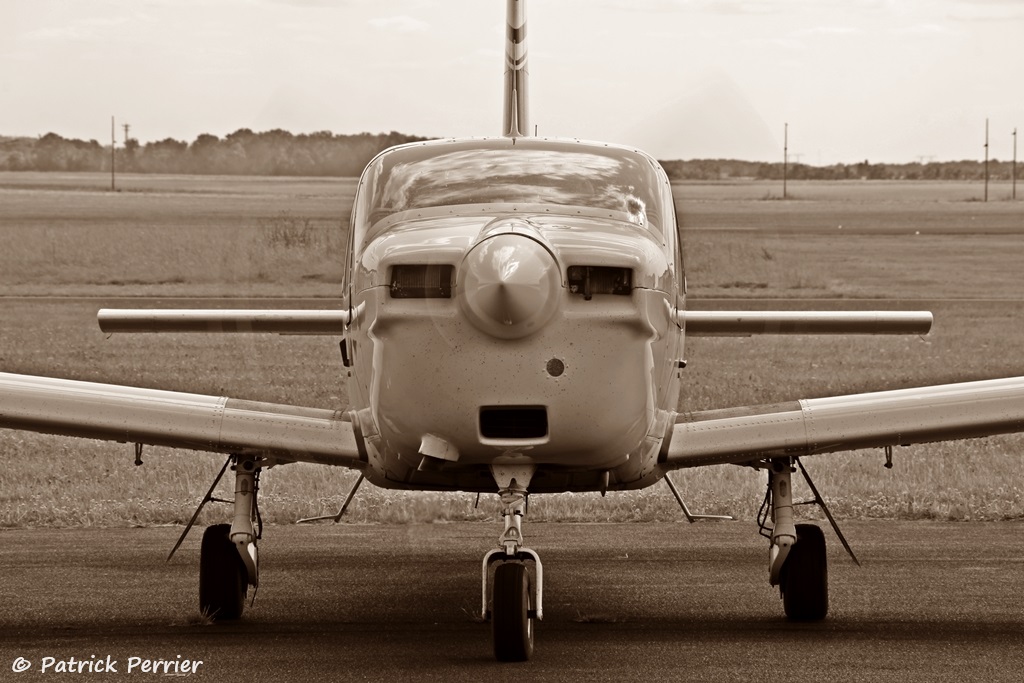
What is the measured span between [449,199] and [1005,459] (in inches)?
309

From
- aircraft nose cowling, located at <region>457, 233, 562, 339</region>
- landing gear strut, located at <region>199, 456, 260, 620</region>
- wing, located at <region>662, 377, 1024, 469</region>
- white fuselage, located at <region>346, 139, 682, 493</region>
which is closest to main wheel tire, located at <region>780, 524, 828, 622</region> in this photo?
wing, located at <region>662, 377, 1024, 469</region>

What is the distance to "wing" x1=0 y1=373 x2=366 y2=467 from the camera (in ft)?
23.7

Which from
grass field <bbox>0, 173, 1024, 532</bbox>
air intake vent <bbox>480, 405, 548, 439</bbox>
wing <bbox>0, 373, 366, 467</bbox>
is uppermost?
air intake vent <bbox>480, 405, 548, 439</bbox>

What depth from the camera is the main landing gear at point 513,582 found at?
5969mm

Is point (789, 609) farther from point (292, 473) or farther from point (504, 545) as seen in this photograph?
point (292, 473)

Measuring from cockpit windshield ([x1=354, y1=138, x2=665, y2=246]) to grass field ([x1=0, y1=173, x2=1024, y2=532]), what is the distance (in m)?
4.03

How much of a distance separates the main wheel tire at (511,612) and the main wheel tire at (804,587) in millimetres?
1684

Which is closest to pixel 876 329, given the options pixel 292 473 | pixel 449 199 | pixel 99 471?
pixel 449 199

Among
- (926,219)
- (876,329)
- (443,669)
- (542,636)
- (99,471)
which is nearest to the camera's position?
(443,669)

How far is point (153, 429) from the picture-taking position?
731 cm

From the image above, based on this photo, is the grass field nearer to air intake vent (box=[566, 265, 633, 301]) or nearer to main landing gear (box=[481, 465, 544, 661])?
main landing gear (box=[481, 465, 544, 661])

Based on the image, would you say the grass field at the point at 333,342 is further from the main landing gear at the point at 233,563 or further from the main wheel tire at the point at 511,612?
the main wheel tire at the point at 511,612

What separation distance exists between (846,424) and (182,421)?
10.3 ft

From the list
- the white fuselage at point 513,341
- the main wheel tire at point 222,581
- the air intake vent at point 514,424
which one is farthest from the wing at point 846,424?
the main wheel tire at point 222,581
